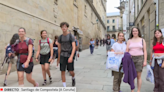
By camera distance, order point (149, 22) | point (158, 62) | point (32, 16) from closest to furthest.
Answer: point (158, 62), point (32, 16), point (149, 22)

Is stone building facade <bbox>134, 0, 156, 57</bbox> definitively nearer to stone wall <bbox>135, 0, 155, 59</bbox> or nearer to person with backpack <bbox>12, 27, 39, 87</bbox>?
stone wall <bbox>135, 0, 155, 59</bbox>

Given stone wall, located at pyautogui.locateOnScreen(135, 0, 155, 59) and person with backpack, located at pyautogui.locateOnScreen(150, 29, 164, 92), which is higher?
stone wall, located at pyautogui.locateOnScreen(135, 0, 155, 59)

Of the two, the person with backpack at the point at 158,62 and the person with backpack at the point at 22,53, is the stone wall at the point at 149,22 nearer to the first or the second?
the person with backpack at the point at 158,62

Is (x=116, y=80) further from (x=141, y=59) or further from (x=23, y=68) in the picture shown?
(x=23, y=68)

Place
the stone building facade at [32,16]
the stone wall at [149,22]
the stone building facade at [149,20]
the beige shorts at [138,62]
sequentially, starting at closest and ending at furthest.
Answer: the beige shorts at [138,62], the stone building facade at [32,16], the stone building facade at [149,20], the stone wall at [149,22]

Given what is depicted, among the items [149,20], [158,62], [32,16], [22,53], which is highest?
[149,20]

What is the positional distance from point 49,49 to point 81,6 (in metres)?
15.4

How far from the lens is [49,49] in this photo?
4.45 meters

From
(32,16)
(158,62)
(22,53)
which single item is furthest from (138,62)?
(32,16)

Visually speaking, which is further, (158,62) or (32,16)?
(32,16)

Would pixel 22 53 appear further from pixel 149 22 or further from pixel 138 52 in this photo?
pixel 149 22

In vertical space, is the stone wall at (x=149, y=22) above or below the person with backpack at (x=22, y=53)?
above

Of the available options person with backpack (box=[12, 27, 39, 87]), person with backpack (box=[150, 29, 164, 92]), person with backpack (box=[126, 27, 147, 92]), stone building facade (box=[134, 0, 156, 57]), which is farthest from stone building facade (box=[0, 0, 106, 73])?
stone building facade (box=[134, 0, 156, 57])

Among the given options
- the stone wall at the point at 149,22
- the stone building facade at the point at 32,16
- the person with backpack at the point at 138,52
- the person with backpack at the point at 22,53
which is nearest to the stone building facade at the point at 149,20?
the stone wall at the point at 149,22
